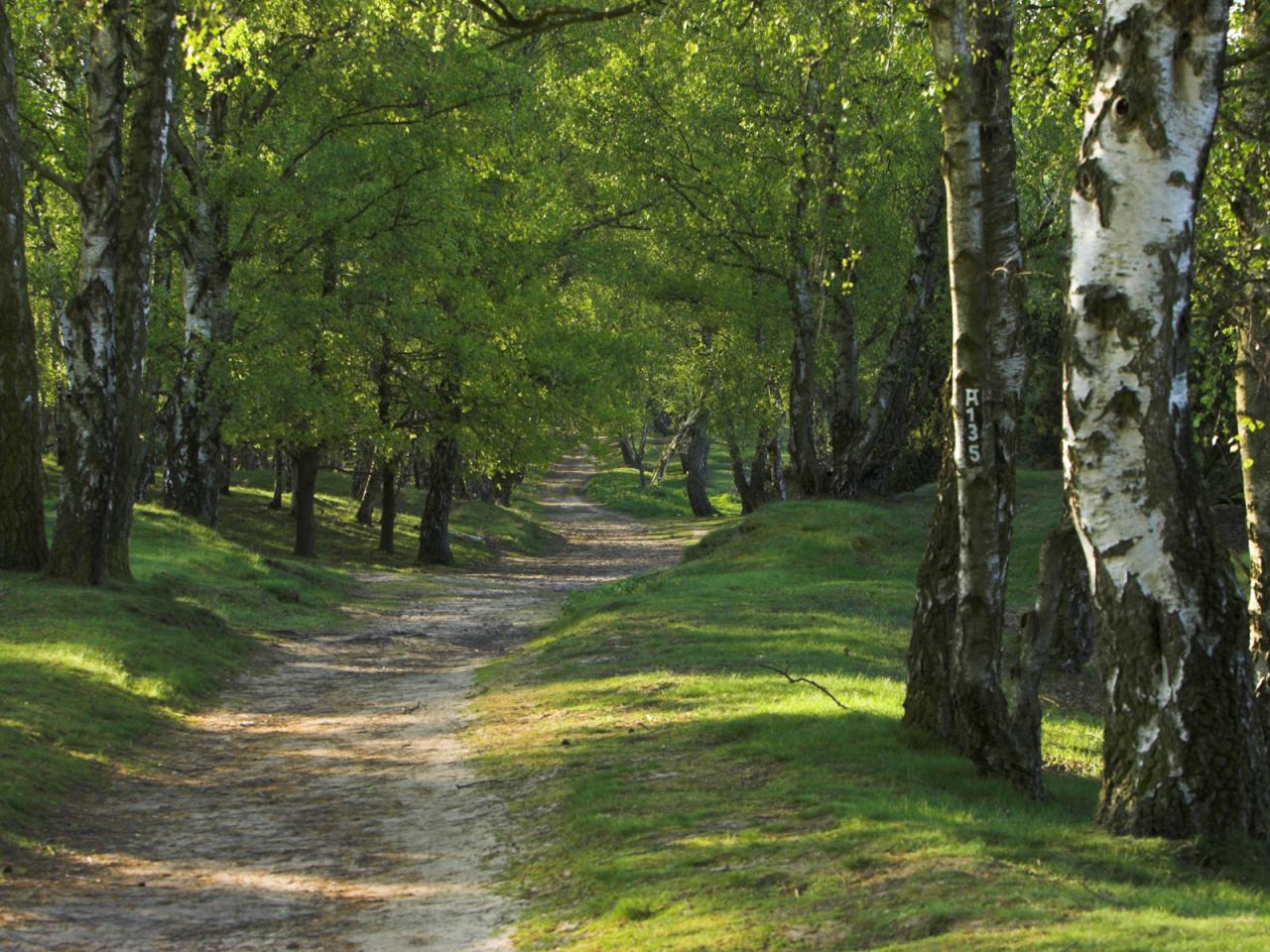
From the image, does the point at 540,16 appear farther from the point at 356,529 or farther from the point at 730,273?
the point at 356,529

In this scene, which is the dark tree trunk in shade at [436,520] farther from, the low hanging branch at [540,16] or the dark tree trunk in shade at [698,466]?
the low hanging branch at [540,16]

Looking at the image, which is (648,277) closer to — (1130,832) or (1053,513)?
(1053,513)

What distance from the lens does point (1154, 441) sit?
7.31 metres

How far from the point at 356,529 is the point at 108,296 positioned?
2579 centimetres

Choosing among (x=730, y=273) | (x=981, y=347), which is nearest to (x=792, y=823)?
(x=981, y=347)

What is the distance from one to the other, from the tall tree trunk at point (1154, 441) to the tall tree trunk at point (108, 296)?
546 inches

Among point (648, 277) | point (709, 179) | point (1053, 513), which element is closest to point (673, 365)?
point (648, 277)

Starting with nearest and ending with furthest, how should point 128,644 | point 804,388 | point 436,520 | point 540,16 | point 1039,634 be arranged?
point 1039,634, point 540,16, point 128,644, point 804,388, point 436,520

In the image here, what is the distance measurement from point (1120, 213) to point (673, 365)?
142 feet

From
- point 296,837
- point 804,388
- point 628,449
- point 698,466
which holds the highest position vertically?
point 628,449

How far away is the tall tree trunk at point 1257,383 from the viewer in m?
11.1

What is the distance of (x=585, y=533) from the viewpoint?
53625 millimetres

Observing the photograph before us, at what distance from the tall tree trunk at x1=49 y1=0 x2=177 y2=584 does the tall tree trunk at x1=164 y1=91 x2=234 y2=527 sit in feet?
24.2

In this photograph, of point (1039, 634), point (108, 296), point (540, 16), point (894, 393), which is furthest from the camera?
point (894, 393)
